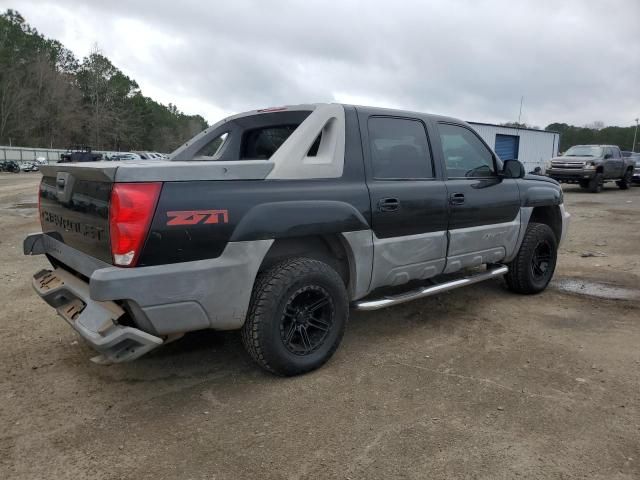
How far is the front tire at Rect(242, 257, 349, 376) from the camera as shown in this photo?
307cm

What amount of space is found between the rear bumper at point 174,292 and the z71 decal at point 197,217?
18cm

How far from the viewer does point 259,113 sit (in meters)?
4.21

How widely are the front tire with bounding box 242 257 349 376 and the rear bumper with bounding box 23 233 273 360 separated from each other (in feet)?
0.44

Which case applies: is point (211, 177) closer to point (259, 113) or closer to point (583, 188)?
point (259, 113)

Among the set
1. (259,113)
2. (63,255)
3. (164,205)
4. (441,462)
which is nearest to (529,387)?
(441,462)

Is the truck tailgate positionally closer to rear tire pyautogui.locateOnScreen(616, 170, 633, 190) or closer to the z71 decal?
the z71 decal

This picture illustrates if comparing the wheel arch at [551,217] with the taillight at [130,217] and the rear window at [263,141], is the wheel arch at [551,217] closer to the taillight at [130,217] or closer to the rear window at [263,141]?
the rear window at [263,141]

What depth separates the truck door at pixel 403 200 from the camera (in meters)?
3.67

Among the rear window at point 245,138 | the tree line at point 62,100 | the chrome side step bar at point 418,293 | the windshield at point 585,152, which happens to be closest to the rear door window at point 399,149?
the rear window at point 245,138

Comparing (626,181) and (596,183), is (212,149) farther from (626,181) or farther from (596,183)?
(626,181)

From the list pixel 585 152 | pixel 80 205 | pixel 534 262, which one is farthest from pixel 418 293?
pixel 585 152

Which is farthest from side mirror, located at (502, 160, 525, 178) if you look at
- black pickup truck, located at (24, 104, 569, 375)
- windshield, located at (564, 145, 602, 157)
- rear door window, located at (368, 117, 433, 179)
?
windshield, located at (564, 145, 602, 157)

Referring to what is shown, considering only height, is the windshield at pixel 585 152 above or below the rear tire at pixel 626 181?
above

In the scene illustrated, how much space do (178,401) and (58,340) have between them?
1536 millimetres
